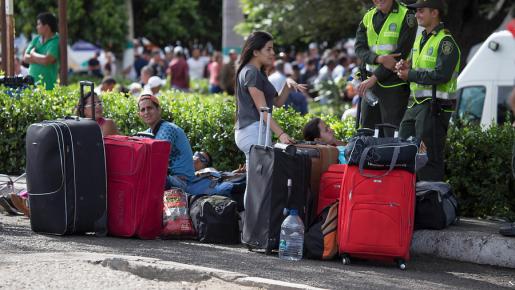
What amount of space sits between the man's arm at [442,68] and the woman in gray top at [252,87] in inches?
45.8

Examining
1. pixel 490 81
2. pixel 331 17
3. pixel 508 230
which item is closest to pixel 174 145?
pixel 508 230

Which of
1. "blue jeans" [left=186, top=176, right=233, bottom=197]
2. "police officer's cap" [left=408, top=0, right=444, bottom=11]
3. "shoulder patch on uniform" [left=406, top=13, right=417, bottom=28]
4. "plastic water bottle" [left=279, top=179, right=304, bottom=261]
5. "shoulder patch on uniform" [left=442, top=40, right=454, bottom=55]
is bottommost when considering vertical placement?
"plastic water bottle" [left=279, top=179, right=304, bottom=261]

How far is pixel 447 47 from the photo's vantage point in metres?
9.41

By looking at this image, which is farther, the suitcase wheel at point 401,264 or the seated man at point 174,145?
the seated man at point 174,145

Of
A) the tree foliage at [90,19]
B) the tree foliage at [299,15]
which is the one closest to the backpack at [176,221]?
the tree foliage at [299,15]

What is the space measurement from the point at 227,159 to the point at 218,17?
134 feet

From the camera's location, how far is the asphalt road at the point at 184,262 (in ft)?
24.3

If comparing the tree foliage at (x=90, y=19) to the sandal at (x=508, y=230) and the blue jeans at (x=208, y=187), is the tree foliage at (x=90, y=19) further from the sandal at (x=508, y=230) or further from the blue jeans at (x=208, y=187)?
the sandal at (x=508, y=230)

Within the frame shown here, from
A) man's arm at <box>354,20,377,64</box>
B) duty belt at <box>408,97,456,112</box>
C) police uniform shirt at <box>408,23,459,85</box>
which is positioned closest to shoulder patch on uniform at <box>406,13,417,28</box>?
man's arm at <box>354,20,377,64</box>

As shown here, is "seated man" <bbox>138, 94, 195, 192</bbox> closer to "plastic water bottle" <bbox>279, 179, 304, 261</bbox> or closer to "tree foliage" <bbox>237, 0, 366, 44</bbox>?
"plastic water bottle" <bbox>279, 179, 304, 261</bbox>

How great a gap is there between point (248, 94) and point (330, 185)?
3.62 ft

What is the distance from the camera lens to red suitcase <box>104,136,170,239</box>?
9117 millimetres

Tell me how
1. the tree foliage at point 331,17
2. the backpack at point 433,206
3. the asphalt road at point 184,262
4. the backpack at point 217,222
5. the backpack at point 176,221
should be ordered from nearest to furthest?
the asphalt road at point 184,262 < the backpack at point 433,206 < the backpack at point 217,222 < the backpack at point 176,221 < the tree foliage at point 331,17

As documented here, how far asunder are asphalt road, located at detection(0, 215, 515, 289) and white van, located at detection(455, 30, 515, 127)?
494cm
